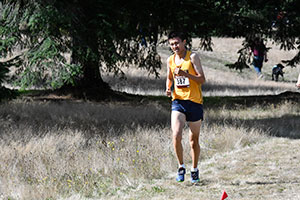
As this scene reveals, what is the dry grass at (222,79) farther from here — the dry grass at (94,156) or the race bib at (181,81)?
the race bib at (181,81)

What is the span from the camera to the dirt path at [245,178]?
233 inches

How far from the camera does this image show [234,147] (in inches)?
367

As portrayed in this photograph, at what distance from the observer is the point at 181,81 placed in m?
6.24

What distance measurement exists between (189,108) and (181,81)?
1.16 feet

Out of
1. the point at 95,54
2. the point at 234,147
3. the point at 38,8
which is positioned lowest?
the point at 234,147

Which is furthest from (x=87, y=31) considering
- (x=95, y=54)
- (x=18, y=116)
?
(x=18, y=116)

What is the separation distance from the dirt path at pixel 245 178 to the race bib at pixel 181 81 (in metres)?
1.26

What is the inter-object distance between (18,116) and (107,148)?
14.9 feet

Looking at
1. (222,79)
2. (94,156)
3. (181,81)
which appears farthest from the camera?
(222,79)

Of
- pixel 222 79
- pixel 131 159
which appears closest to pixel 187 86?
pixel 131 159

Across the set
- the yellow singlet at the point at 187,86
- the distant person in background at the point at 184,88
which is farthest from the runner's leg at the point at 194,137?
the yellow singlet at the point at 187,86

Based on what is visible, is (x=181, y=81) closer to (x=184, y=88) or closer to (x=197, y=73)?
(x=184, y=88)

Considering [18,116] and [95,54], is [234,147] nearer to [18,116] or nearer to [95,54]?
[95,54]

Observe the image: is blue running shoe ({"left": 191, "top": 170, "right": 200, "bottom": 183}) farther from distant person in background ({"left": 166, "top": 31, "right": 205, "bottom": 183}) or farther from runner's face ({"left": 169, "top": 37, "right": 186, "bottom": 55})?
runner's face ({"left": 169, "top": 37, "right": 186, "bottom": 55})
